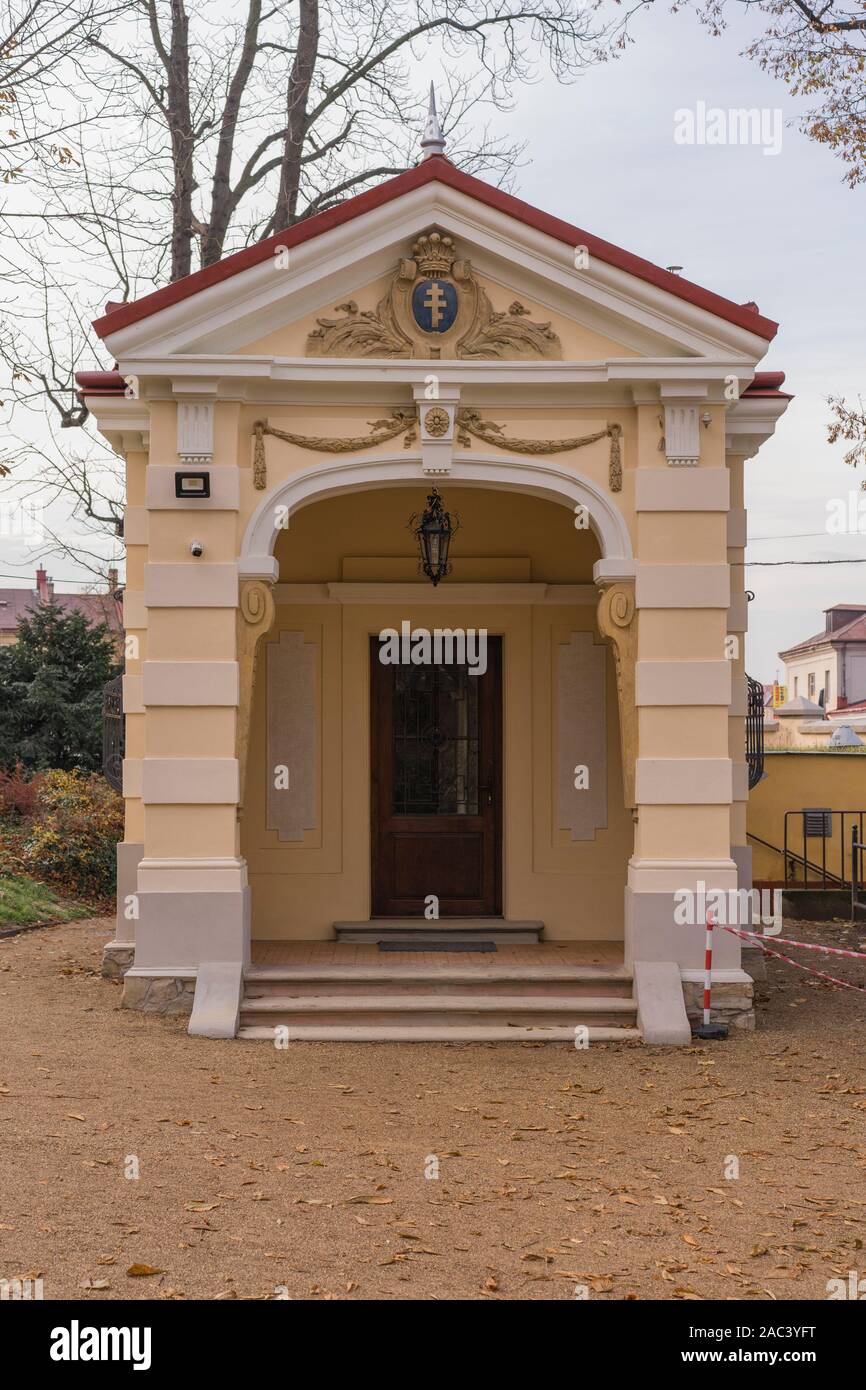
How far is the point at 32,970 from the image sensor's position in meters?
11.3

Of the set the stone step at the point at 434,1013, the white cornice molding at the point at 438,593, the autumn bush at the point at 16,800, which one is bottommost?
the stone step at the point at 434,1013

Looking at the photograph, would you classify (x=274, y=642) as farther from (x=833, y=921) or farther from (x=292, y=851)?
(x=833, y=921)

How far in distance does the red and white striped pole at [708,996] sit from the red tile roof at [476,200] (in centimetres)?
415

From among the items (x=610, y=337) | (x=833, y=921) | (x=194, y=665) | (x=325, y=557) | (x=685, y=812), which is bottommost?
(x=833, y=921)

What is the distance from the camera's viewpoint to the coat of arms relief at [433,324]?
940cm

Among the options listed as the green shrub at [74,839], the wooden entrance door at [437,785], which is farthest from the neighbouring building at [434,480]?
the green shrub at [74,839]

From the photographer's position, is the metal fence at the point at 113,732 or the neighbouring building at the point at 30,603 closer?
the metal fence at the point at 113,732

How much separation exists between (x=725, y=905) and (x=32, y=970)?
5.78 metres

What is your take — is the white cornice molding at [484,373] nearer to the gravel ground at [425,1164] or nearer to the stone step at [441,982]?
the stone step at [441,982]

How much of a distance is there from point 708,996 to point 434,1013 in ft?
6.04

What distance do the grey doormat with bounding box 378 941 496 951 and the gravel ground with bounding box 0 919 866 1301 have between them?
1.84m

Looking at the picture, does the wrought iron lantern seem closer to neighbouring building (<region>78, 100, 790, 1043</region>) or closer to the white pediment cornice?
neighbouring building (<region>78, 100, 790, 1043</region>)

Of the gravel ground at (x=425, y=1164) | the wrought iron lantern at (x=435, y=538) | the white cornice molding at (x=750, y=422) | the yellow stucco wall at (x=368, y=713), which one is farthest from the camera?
the yellow stucco wall at (x=368, y=713)
